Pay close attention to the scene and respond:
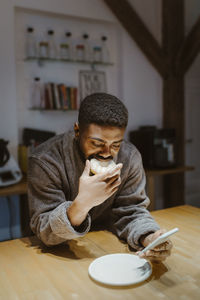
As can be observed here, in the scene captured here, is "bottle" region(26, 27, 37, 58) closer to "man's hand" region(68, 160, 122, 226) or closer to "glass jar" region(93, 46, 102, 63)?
"glass jar" region(93, 46, 102, 63)

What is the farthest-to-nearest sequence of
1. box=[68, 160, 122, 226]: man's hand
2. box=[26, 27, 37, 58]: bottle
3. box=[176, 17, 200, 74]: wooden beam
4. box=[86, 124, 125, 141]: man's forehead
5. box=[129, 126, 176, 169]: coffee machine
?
box=[176, 17, 200, 74]: wooden beam, box=[129, 126, 176, 169]: coffee machine, box=[26, 27, 37, 58]: bottle, box=[86, 124, 125, 141]: man's forehead, box=[68, 160, 122, 226]: man's hand

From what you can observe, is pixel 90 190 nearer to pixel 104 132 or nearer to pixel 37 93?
pixel 104 132

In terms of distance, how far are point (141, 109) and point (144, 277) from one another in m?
3.32

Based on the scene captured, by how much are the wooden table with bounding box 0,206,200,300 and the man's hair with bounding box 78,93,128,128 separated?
487 mm

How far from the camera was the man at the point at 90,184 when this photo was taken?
1.10 meters

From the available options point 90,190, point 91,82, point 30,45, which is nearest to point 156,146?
point 91,82

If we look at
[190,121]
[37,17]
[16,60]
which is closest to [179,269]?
[16,60]

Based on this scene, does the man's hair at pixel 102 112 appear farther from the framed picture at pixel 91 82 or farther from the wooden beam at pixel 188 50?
the wooden beam at pixel 188 50

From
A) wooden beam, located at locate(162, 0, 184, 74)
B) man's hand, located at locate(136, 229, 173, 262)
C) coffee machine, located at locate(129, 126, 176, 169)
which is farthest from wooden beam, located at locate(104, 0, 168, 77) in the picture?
man's hand, located at locate(136, 229, 173, 262)

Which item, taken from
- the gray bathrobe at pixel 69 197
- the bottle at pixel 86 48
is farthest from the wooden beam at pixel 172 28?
the gray bathrobe at pixel 69 197

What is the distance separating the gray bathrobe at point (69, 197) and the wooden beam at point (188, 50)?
2920 mm

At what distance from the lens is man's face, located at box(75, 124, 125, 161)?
1.17 m

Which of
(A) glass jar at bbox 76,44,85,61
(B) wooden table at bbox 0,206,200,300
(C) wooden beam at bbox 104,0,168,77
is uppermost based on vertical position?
(C) wooden beam at bbox 104,0,168,77

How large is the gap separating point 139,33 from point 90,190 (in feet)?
10.9
